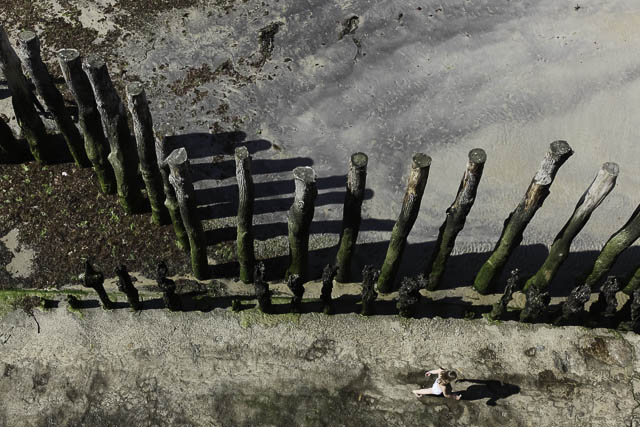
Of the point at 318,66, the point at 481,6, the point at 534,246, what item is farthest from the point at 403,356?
the point at 481,6

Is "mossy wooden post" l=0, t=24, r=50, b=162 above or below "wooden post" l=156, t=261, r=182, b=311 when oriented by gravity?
above

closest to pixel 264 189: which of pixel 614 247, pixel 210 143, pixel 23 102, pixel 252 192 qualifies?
pixel 210 143

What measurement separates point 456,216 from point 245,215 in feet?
15.4

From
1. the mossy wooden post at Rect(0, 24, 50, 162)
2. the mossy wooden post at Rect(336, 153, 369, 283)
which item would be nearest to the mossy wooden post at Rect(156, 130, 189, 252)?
the mossy wooden post at Rect(336, 153, 369, 283)

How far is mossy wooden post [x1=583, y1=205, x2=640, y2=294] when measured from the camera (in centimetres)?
1317

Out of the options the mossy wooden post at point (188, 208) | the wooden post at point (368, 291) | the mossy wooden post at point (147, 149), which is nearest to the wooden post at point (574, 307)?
the wooden post at point (368, 291)

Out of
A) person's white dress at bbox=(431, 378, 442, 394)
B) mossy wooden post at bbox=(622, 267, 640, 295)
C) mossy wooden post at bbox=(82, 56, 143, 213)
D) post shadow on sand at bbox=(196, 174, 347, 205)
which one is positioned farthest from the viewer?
post shadow on sand at bbox=(196, 174, 347, 205)

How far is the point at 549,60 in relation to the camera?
65.8 feet

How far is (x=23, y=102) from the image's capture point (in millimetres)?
15414

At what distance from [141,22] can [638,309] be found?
17.7 metres

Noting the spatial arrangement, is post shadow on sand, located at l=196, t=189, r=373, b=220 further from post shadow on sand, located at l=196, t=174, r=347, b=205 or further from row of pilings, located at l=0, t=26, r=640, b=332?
row of pilings, located at l=0, t=26, r=640, b=332

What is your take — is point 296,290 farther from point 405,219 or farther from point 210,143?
point 210,143

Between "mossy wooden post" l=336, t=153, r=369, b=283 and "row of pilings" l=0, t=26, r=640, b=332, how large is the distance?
0.9 inches

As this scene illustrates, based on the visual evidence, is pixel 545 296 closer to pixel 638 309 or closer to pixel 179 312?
pixel 638 309
